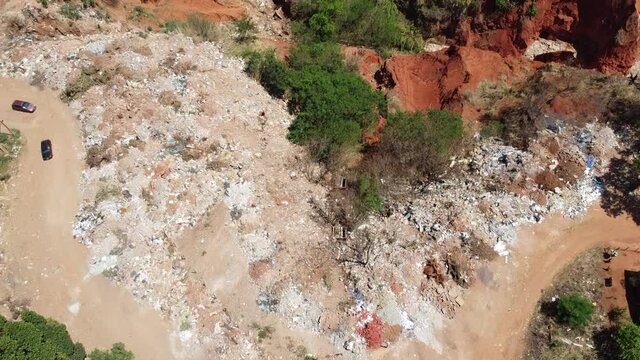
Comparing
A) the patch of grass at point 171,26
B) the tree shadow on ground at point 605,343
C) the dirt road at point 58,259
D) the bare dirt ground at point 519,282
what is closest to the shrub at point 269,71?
the patch of grass at point 171,26

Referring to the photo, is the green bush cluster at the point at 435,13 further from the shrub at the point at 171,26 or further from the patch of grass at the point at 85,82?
the patch of grass at the point at 85,82

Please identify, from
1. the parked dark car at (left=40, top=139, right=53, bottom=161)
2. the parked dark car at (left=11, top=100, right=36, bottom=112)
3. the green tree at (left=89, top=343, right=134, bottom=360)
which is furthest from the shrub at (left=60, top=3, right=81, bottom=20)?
the green tree at (left=89, top=343, right=134, bottom=360)

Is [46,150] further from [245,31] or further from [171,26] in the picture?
[245,31]

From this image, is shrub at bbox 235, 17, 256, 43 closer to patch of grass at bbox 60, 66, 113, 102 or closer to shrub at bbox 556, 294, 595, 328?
patch of grass at bbox 60, 66, 113, 102

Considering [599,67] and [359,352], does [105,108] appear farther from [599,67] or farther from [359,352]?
[599,67]

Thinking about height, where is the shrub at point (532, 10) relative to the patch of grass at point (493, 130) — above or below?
above

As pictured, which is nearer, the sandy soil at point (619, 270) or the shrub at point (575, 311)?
the shrub at point (575, 311)

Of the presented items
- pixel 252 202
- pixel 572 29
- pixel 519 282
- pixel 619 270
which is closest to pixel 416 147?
pixel 519 282
